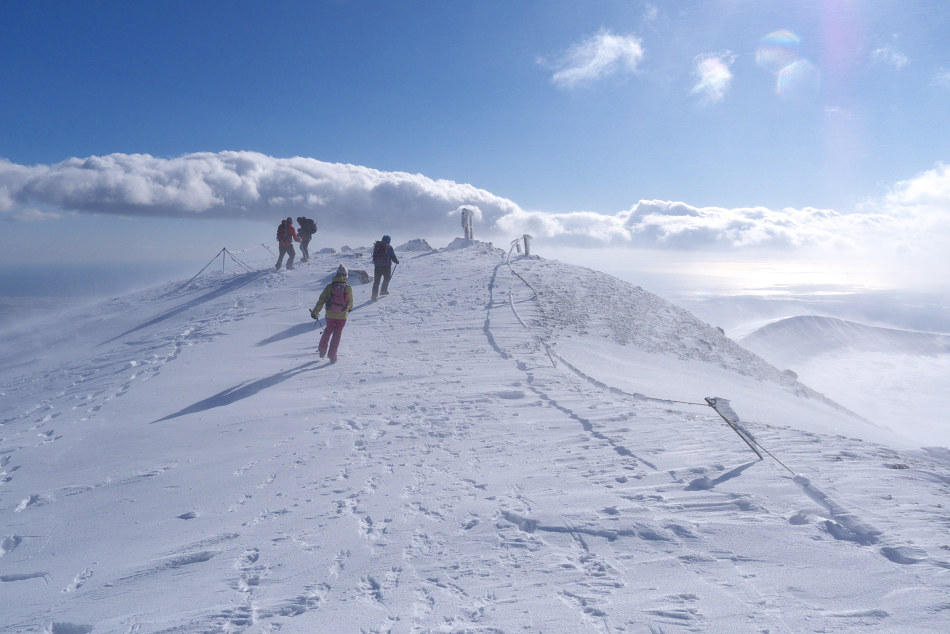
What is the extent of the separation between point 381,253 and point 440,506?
12786 mm

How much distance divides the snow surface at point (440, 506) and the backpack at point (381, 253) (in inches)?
230

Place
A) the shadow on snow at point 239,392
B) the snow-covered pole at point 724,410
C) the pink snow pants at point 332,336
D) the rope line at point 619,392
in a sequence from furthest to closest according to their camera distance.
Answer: the pink snow pants at point 332,336
the shadow on snow at point 239,392
the snow-covered pole at point 724,410
the rope line at point 619,392

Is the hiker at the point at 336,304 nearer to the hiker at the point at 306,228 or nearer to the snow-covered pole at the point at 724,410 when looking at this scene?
the snow-covered pole at the point at 724,410

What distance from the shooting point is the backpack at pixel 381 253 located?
16.7 m

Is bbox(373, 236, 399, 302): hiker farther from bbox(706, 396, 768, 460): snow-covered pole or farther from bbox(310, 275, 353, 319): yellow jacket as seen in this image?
bbox(706, 396, 768, 460): snow-covered pole

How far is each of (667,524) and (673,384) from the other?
331 inches

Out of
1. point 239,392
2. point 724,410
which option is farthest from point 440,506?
point 239,392

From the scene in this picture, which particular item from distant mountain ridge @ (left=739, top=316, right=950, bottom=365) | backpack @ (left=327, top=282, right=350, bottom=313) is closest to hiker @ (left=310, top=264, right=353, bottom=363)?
backpack @ (left=327, top=282, right=350, bottom=313)

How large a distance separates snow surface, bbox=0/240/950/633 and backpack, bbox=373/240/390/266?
5.83m

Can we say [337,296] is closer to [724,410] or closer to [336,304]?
[336,304]

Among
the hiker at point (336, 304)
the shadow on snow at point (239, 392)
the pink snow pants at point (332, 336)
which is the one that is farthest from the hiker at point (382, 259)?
the shadow on snow at point (239, 392)

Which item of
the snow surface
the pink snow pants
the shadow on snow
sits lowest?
the snow surface

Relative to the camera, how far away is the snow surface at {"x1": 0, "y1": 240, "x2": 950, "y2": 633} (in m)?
3.69

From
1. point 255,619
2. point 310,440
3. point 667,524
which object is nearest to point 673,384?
point 667,524
